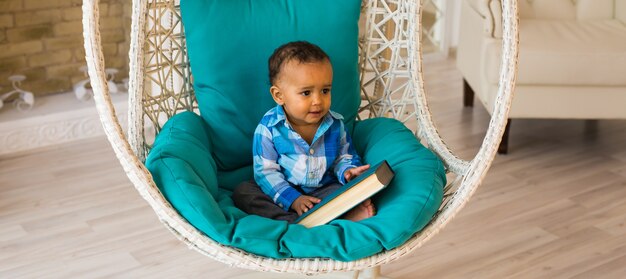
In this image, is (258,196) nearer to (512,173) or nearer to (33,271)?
(33,271)

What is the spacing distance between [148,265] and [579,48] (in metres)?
1.53

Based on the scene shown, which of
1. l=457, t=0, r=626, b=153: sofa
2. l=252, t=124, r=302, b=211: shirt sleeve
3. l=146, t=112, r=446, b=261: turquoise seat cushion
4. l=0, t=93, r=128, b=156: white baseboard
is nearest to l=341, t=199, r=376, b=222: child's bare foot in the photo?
l=146, t=112, r=446, b=261: turquoise seat cushion

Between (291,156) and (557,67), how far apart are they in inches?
47.4

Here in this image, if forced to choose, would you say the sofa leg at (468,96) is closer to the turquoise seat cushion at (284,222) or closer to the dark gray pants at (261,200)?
the turquoise seat cushion at (284,222)

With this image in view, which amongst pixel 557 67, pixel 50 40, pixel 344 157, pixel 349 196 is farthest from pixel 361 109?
pixel 50 40

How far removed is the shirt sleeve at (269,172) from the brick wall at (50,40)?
58.6 inches

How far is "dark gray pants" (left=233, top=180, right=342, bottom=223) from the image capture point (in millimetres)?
1883

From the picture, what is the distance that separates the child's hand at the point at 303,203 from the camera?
1872 millimetres

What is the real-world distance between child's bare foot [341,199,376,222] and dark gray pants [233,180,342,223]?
0.38 feet

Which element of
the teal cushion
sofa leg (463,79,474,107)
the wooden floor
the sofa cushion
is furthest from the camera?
sofa leg (463,79,474,107)

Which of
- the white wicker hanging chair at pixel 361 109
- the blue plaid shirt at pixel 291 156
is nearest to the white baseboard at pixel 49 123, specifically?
the white wicker hanging chair at pixel 361 109

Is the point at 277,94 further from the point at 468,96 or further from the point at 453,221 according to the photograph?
the point at 468,96

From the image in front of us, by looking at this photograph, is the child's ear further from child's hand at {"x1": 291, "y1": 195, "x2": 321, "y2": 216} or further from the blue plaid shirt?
child's hand at {"x1": 291, "y1": 195, "x2": 321, "y2": 216}

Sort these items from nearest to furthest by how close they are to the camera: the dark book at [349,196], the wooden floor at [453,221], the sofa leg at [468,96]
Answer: the dark book at [349,196] < the wooden floor at [453,221] < the sofa leg at [468,96]
